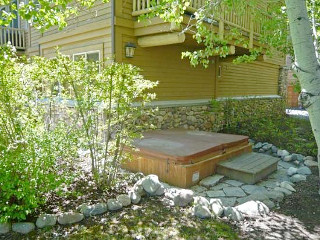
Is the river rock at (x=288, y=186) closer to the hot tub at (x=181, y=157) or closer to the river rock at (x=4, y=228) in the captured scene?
the hot tub at (x=181, y=157)

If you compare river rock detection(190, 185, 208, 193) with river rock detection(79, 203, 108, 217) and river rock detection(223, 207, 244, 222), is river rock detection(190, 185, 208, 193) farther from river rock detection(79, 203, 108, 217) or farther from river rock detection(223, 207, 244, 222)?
river rock detection(79, 203, 108, 217)

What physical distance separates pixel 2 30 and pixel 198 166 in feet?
34.2

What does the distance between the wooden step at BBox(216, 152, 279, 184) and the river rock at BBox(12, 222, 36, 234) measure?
3.19m

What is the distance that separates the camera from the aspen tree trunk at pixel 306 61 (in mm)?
2240

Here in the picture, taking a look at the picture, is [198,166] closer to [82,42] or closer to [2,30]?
[82,42]

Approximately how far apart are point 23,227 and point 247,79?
10990 mm

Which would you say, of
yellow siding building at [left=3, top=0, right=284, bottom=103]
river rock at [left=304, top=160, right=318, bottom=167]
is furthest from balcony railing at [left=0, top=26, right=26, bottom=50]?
river rock at [left=304, top=160, right=318, bottom=167]

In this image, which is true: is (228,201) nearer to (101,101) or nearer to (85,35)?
(101,101)

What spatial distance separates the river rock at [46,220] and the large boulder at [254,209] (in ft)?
7.24

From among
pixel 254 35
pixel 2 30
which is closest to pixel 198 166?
pixel 254 35

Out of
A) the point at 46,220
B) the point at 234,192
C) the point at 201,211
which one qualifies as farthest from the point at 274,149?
the point at 46,220

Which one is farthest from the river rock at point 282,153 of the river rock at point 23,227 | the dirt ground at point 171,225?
the river rock at point 23,227

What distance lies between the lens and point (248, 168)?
4.68m

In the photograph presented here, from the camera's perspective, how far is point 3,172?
2.76m
